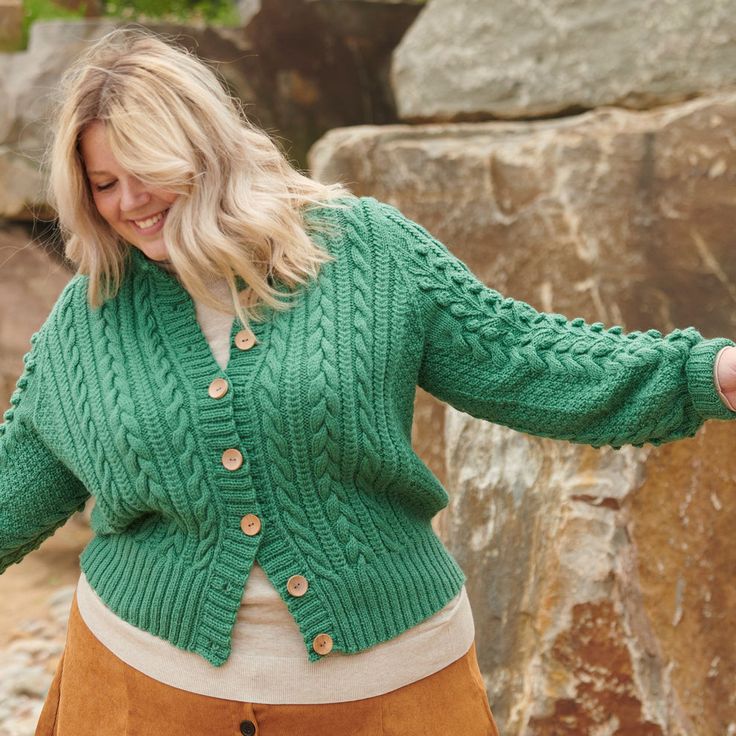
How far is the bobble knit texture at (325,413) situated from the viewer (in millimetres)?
1584

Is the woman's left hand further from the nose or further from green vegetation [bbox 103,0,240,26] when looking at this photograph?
green vegetation [bbox 103,0,240,26]

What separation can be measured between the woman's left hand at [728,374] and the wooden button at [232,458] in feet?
2.24

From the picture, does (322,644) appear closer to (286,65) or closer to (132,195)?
(132,195)

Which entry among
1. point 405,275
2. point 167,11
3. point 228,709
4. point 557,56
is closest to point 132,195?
point 405,275

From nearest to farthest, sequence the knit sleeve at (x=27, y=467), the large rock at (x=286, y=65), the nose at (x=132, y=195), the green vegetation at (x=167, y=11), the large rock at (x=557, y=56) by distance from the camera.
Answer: the nose at (x=132, y=195), the knit sleeve at (x=27, y=467), the large rock at (x=557, y=56), the large rock at (x=286, y=65), the green vegetation at (x=167, y=11)

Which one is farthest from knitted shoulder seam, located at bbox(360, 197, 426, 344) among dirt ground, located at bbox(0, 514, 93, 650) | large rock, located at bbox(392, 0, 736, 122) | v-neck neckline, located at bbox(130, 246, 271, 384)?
dirt ground, located at bbox(0, 514, 93, 650)

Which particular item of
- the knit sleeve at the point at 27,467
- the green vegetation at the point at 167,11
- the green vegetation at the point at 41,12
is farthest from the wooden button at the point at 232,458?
the green vegetation at the point at 167,11

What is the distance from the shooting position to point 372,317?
1634 mm

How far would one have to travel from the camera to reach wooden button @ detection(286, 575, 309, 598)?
1.57 metres

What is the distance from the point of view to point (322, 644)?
1.57 meters

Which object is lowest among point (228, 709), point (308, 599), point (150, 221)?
point (228, 709)

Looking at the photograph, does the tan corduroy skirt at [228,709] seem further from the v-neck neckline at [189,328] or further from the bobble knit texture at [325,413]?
the v-neck neckline at [189,328]

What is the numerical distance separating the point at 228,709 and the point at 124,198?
0.76 meters

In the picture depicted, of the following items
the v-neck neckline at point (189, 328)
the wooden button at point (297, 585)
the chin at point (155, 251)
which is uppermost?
the chin at point (155, 251)
